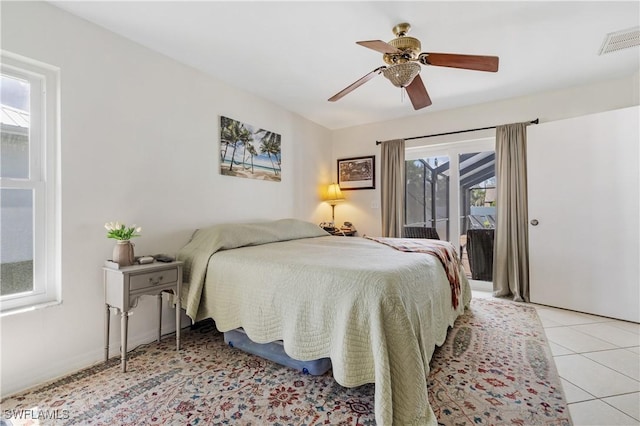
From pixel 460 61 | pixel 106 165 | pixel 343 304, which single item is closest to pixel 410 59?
pixel 460 61

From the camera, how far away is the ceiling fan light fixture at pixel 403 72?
2.01 metres

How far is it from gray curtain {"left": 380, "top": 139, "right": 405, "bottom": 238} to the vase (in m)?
3.26

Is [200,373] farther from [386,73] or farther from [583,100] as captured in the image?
[583,100]

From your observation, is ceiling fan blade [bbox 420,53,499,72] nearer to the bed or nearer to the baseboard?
the bed

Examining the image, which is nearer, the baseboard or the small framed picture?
the baseboard

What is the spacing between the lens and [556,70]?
2.87m

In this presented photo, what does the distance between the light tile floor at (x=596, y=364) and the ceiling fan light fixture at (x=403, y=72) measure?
2.23 m

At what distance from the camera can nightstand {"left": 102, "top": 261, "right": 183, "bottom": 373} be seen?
1910 millimetres

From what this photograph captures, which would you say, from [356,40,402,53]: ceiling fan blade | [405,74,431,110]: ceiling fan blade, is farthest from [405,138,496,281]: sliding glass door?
[356,40,402,53]: ceiling fan blade

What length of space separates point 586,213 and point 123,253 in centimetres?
429

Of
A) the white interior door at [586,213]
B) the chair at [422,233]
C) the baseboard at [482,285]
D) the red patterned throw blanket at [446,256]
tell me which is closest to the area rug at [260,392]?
the red patterned throw blanket at [446,256]

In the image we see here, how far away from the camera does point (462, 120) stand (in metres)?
3.89

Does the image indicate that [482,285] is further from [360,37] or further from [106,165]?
[106,165]

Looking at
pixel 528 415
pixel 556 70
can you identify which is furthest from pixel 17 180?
pixel 556 70
